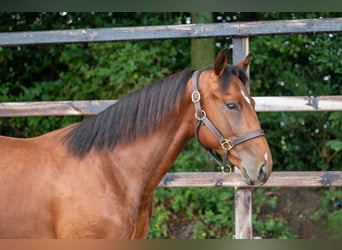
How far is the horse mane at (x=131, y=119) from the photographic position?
2.93 m

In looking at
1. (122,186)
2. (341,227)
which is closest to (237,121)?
(122,186)

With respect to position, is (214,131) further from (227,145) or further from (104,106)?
(104,106)

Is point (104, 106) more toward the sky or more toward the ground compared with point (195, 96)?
more toward the ground

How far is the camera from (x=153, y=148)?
295 centimetres

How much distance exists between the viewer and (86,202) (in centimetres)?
276

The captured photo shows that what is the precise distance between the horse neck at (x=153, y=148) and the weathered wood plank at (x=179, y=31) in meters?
1.36

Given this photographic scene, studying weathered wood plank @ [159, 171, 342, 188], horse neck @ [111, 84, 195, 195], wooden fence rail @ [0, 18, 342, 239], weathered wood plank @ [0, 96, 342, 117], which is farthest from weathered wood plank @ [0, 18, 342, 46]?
horse neck @ [111, 84, 195, 195]

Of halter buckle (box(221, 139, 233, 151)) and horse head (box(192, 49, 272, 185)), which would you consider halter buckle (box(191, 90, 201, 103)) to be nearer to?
horse head (box(192, 49, 272, 185))

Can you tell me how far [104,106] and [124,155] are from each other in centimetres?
131

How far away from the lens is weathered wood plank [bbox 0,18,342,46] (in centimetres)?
402

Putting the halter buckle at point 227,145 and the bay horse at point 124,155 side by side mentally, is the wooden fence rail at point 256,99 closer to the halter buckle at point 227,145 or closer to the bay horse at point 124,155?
the bay horse at point 124,155

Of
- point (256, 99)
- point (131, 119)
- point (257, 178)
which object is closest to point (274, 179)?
point (256, 99)
